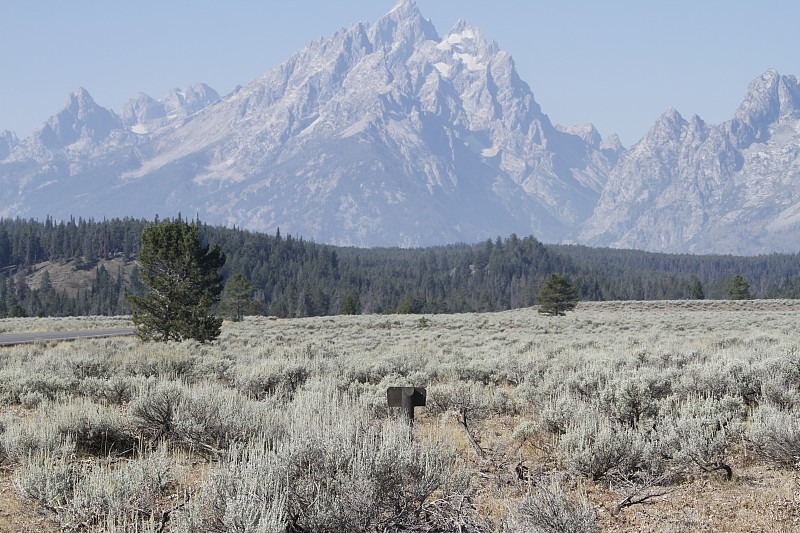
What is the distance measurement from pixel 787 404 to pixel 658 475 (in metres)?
3.56

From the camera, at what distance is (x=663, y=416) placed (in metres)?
9.27

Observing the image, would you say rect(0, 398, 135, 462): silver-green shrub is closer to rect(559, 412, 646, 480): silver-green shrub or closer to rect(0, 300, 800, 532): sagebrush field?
rect(0, 300, 800, 532): sagebrush field

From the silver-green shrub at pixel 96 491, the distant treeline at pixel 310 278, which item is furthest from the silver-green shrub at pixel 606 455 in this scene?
the distant treeline at pixel 310 278

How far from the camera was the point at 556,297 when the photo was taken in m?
69.5

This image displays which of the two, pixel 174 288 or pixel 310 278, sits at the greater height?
pixel 310 278

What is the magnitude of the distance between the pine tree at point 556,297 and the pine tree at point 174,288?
1876 inches

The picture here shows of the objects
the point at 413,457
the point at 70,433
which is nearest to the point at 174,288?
the point at 70,433

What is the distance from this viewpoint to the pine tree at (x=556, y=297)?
228 ft

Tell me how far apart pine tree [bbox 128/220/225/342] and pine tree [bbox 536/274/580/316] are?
156 ft

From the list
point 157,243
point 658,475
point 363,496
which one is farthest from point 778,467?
point 157,243

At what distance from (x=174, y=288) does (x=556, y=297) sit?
49.0 m

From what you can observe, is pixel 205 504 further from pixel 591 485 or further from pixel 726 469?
pixel 726 469

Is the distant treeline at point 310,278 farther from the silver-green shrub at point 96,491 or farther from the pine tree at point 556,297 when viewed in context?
the silver-green shrub at point 96,491

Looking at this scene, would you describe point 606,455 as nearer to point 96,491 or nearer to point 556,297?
point 96,491
